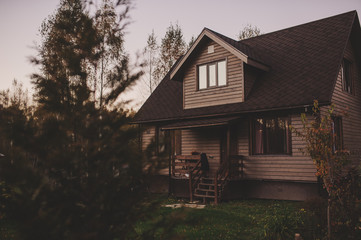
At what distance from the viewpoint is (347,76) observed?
14969 millimetres

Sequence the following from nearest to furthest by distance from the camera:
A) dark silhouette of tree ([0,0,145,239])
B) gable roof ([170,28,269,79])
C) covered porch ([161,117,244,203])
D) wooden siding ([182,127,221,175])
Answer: dark silhouette of tree ([0,0,145,239])
covered porch ([161,117,244,203])
gable roof ([170,28,269,79])
wooden siding ([182,127,221,175])

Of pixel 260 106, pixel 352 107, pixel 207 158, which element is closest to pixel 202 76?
pixel 260 106

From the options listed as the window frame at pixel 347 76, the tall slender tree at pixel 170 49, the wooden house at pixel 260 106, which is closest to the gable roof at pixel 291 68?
the wooden house at pixel 260 106

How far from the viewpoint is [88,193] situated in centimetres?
328

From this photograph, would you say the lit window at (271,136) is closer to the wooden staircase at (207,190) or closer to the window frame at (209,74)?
the wooden staircase at (207,190)

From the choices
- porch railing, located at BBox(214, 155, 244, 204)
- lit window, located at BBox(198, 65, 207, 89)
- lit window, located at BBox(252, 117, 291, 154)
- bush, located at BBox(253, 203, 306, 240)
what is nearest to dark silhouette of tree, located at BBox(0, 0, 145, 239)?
bush, located at BBox(253, 203, 306, 240)

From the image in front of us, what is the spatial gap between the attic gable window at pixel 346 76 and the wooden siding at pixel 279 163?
13.7 feet

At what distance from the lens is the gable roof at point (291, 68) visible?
12242 millimetres

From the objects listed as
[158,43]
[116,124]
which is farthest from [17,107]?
[158,43]

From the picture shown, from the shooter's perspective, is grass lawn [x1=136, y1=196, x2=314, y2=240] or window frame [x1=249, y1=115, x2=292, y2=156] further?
window frame [x1=249, y1=115, x2=292, y2=156]

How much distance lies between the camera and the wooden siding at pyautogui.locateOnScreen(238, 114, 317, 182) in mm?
11797

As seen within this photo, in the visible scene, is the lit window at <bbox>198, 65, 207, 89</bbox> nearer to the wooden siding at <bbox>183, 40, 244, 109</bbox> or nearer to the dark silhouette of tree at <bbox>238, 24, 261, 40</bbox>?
the wooden siding at <bbox>183, 40, 244, 109</bbox>

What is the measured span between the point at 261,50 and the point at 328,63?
4083 millimetres

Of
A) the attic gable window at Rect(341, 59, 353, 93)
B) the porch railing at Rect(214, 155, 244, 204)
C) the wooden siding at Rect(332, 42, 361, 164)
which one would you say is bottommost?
the porch railing at Rect(214, 155, 244, 204)
